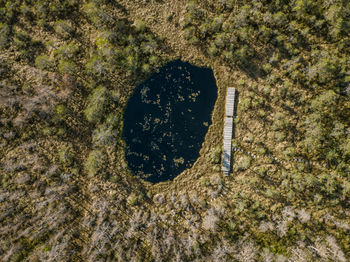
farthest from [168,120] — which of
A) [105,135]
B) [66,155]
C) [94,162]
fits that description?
[66,155]

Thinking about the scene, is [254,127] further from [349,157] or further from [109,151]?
[109,151]

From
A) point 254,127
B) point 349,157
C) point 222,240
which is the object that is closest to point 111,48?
point 254,127

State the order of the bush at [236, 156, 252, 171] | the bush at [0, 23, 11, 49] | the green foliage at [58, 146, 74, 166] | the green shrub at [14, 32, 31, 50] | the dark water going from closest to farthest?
the bush at [0, 23, 11, 49], the green shrub at [14, 32, 31, 50], the green foliage at [58, 146, 74, 166], the bush at [236, 156, 252, 171], the dark water

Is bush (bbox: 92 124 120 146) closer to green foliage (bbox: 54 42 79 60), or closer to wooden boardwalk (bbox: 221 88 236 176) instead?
green foliage (bbox: 54 42 79 60)

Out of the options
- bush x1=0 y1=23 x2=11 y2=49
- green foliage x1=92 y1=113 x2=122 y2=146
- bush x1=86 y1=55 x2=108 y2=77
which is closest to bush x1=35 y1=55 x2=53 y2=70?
bush x1=0 y1=23 x2=11 y2=49

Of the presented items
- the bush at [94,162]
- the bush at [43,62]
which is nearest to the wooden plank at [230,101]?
the bush at [94,162]

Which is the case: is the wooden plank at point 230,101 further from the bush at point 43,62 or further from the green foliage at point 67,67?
the bush at point 43,62
